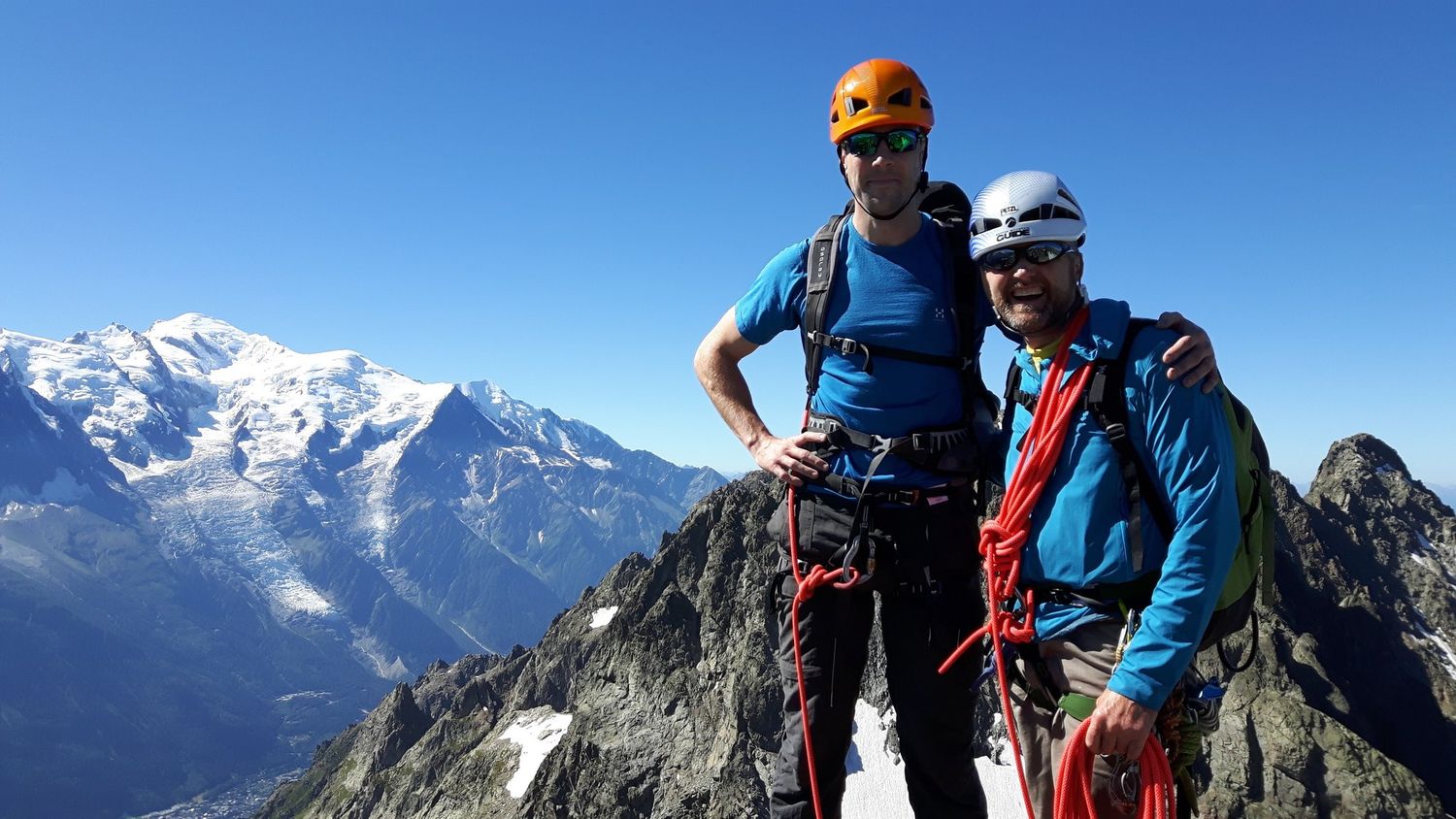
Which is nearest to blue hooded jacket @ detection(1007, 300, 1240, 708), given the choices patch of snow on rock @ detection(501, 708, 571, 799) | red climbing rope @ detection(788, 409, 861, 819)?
red climbing rope @ detection(788, 409, 861, 819)

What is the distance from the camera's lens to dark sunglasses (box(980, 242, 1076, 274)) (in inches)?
235

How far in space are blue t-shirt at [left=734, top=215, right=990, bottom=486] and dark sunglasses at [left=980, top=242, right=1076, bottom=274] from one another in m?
0.90

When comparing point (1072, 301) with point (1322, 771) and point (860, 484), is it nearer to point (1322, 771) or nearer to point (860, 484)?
point (860, 484)

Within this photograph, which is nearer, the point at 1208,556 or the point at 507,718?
the point at 1208,556

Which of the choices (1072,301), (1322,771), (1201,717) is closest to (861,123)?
(1072,301)

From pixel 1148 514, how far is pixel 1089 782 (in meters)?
1.91

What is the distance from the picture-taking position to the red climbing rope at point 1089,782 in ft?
17.7

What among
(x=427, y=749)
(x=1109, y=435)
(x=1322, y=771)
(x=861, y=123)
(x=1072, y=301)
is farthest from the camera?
(x=427, y=749)

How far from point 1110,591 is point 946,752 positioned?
2.37 meters

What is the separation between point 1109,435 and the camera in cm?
546

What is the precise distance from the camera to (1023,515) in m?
5.96

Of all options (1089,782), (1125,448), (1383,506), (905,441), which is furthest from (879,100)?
(1383,506)

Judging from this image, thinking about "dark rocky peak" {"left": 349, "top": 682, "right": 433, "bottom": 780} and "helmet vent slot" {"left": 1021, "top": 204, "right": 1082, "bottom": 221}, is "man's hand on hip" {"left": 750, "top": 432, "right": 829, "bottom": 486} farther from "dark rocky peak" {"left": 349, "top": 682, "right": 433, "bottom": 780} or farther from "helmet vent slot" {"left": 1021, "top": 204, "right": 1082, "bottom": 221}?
"dark rocky peak" {"left": 349, "top": 682, "right": 433, "bottom": 780}

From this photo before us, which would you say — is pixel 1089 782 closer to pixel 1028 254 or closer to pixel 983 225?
pixel 1028 254
